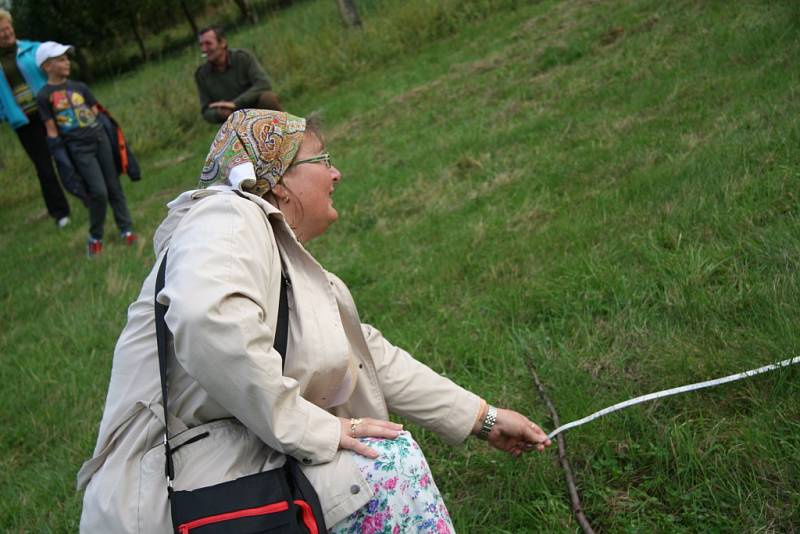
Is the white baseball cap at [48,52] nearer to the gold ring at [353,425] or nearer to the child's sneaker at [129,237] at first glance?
the child's sneaker at [129,237]

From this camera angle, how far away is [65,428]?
13.7 ft

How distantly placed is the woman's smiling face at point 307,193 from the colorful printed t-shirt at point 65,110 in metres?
5.63


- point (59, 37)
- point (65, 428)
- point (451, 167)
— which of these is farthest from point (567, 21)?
point (59, 37)

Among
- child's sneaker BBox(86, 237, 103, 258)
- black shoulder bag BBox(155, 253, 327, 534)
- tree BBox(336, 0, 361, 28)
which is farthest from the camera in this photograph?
tree BBox(336, 0, 361, 28)

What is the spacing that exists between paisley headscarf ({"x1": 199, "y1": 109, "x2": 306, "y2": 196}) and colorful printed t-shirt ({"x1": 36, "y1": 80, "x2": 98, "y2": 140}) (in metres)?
5.55

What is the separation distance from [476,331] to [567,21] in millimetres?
8053

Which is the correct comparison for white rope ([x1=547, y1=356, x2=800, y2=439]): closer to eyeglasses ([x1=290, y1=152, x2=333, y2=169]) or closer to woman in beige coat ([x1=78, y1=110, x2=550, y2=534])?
woman in beige coat ([x1=78, y1=110, x2=550, y2=534])

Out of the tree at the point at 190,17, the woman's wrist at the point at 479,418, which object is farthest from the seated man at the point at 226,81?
the tree at the point at 190,17

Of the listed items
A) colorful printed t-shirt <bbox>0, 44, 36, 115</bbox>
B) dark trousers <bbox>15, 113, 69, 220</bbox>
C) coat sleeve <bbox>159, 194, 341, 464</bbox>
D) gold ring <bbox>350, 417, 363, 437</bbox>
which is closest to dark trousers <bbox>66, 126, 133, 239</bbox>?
colorful printed t-shirt <bbox>0, 44, 36, 115</bbox>

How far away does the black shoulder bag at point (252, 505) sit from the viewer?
179cm

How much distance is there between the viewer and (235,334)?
183 cm

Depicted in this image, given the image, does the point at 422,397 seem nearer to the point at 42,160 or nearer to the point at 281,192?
the point at 281,192

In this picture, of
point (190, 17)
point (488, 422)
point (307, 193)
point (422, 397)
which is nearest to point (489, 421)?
point (488, 422)

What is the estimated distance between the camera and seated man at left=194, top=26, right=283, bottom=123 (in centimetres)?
795
